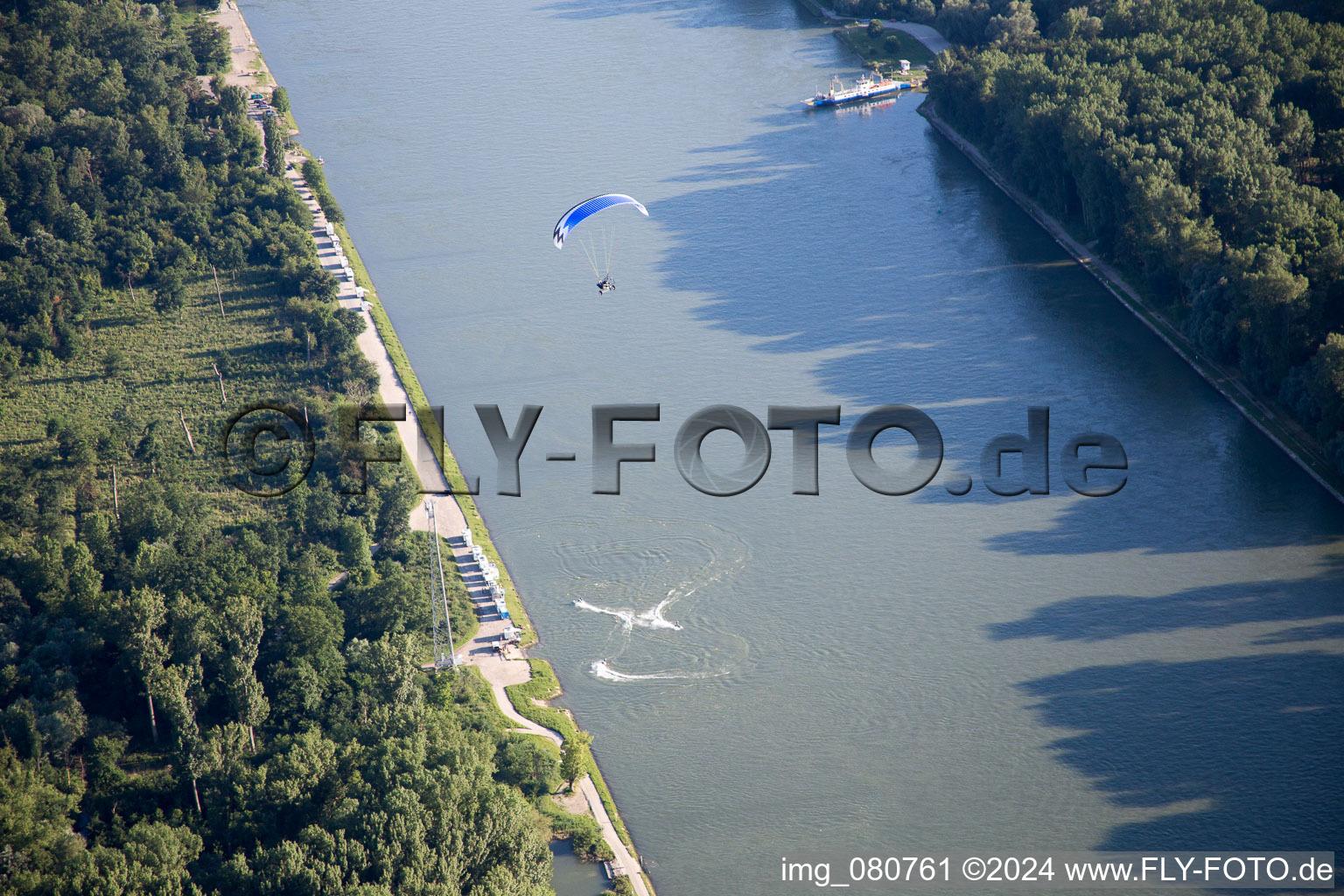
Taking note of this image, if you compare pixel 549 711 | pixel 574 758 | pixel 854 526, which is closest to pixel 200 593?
pixel 549 711

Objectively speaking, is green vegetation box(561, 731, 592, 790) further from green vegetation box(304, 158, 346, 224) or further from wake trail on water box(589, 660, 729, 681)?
green vegetation box(304, 158, 346, 224)

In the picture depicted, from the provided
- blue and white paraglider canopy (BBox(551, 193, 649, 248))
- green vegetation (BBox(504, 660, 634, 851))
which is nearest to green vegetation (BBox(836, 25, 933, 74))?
blue and white paraglider canopy (BBox(551, 193, 649, 248))

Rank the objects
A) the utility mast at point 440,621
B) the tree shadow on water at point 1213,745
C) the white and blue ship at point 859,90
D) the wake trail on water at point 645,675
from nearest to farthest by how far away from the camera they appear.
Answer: the tree shadow on water at point 1213,745
the wake trail on water at point 645,675
the utility mast at point 440,621
the white and blue ship at point 859,90

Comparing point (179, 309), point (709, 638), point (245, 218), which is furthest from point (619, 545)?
point (245, 218)

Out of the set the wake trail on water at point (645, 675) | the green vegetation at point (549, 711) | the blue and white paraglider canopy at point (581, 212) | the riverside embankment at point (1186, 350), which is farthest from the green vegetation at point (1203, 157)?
the green vegetation at point (549, 711)

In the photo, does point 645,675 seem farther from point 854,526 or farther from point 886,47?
point 886,47

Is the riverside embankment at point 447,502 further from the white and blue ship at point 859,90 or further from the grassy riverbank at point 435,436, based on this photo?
the white and blue ship at point 859,90
